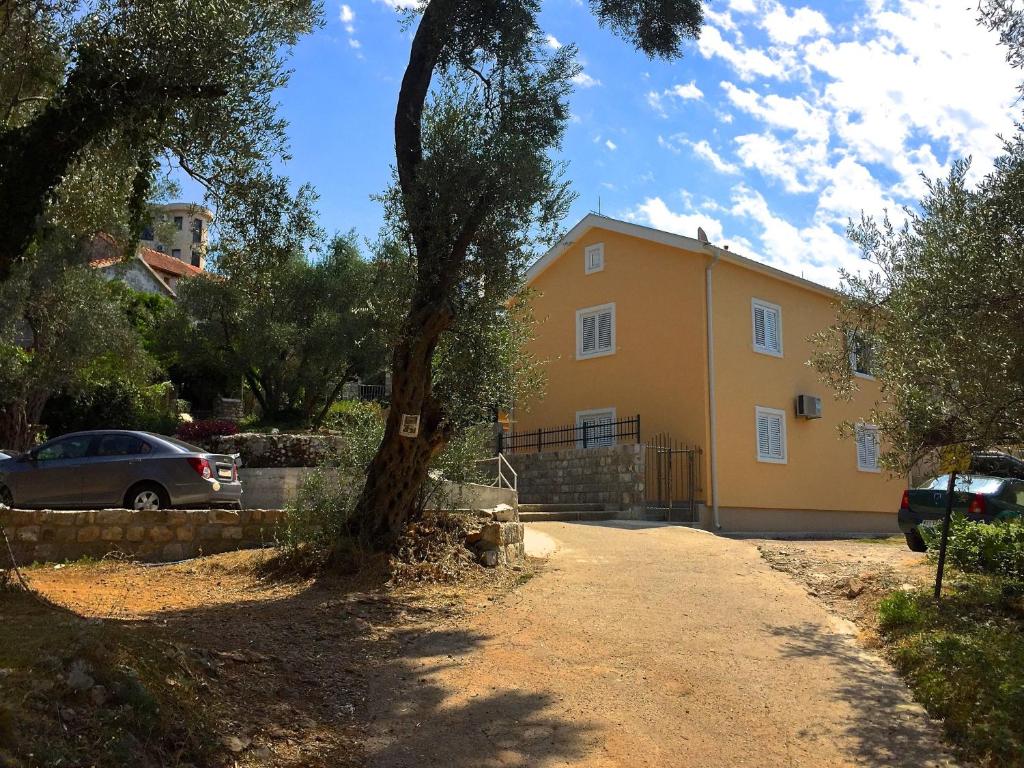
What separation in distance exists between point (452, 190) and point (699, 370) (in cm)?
1133

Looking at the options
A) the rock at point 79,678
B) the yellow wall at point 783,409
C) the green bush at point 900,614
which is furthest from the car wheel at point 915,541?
the rock at point 79,678

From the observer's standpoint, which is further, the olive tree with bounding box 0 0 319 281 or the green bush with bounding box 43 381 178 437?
the green bush with bounding box 43 381 178 437

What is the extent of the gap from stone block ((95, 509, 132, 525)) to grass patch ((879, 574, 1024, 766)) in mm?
8236

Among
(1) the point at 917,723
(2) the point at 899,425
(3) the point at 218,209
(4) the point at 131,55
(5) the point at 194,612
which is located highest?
(4) the point at 131,55

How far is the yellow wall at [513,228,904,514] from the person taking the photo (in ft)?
61.1

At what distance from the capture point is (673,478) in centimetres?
1844

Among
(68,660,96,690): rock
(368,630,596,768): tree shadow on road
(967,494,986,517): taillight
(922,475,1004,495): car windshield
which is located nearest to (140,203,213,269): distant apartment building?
(368,630,596,768): tree shadow on road

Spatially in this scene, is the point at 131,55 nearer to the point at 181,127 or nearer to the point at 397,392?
the point at 181,127

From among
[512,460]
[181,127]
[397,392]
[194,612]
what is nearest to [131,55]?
[181,127]

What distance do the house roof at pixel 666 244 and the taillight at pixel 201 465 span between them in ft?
27.7

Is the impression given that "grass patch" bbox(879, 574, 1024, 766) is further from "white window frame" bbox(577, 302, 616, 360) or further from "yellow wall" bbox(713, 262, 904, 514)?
"white window frame" bbox(577, 302, 616, 360)

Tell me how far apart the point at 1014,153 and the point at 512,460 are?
46.9ft

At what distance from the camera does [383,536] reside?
8.80 m

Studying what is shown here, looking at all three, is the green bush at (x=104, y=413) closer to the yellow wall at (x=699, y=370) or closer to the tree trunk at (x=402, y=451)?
the yellow wall at (x=699, y=370)
